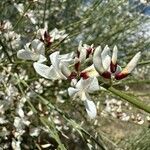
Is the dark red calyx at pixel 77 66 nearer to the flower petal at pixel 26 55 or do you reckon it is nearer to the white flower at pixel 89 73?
the white flower at pixel 89 73

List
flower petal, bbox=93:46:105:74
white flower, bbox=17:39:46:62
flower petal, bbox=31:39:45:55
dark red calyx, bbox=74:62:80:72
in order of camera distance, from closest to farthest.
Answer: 1. flower petal, bbox=93:46:105:74
2. dark red calyx, bbox=74:62:80:72
3. white flower, bbox=17:39:46:62
4. flower petal, bbox=31:39:45:55

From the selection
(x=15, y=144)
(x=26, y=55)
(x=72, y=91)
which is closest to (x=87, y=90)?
(x=72, y=91)

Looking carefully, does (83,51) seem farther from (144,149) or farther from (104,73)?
(144,149)

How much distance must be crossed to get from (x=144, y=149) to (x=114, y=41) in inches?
52.3

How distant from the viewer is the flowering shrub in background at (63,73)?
1081 mm

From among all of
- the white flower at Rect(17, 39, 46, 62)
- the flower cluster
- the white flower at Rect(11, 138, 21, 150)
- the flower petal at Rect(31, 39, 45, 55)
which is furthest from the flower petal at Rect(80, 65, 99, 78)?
the white flower at Rect(11, 138, 21, 150)

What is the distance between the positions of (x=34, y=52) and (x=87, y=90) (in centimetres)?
40

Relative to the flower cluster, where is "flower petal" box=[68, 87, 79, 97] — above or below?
below

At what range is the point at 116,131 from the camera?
19.6ft

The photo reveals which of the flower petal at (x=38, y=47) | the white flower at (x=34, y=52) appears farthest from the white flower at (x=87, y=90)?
the flower petal at (x=38, y=47)

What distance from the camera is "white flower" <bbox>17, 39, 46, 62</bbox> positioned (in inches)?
52.8

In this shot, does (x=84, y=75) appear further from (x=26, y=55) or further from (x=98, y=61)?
(x=26, y=55)

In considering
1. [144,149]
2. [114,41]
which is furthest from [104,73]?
[114,41]

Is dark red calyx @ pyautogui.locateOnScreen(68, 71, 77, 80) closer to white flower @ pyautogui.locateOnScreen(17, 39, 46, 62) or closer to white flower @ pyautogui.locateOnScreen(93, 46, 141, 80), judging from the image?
white flower @ pyautogui.locateOnScreen(93, 46, 141, 80)
